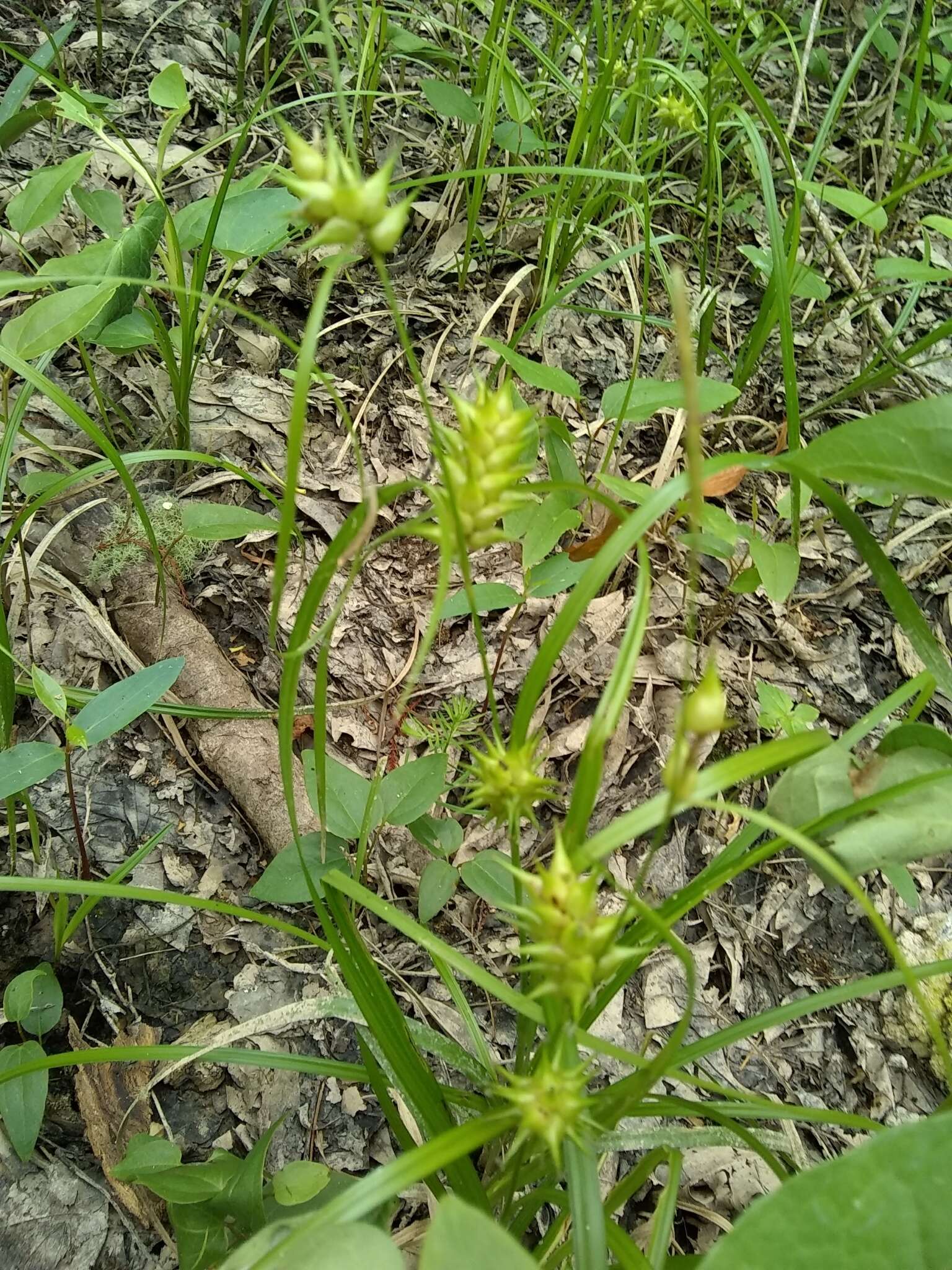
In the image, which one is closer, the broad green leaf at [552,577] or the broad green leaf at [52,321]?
the broad green leaf at [52,321]

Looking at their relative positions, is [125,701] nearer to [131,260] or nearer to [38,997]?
[38,997]

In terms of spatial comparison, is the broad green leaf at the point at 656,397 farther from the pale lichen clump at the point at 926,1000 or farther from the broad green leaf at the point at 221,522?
the pale lichen clump at the point at 926,1000

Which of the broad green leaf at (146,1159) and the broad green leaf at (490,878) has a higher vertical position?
the broad green leaf at (490,878)

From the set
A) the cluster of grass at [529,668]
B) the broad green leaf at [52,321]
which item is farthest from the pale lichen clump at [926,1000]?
the broad green leaf at [52,321]

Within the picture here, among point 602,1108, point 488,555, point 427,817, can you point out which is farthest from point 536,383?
point 602,1108

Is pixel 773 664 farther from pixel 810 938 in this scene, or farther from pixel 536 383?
pixel 536 383

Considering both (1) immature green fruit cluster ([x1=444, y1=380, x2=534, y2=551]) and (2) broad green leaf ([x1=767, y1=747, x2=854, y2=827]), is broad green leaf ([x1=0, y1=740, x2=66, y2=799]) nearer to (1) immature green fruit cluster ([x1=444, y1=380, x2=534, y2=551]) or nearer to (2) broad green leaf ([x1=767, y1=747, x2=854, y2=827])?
(1) immature green fruit cluster ([x1=444, y1=380, x2=534, y2=551])

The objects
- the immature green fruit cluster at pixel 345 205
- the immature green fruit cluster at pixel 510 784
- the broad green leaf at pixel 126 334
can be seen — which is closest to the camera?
the immature green fruit cluster at pixel 345 205

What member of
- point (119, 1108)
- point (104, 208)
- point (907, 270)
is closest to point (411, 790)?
point (119, 1108)
